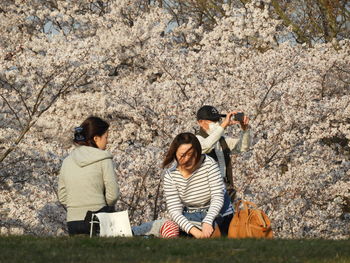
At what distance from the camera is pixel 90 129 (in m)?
7.70

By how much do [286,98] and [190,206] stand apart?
1019 cm

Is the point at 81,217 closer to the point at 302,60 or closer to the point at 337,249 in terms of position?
the point at 337,249

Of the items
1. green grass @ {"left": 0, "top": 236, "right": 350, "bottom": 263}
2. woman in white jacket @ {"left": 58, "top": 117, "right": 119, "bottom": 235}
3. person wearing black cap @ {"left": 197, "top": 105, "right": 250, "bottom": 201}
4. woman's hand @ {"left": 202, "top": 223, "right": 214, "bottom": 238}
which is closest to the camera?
green grass @ {"left": 0, "top": 236, "right": 350, "bottom": 263}

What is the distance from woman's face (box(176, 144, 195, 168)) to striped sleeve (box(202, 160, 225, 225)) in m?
0.20

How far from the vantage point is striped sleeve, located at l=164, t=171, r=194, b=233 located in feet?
25.3

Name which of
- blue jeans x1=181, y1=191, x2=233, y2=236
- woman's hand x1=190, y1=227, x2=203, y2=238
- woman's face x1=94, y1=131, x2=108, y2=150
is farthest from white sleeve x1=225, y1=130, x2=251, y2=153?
woman's face x1=94, y1=131, x2=108, y2=150

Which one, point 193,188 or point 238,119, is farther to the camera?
point 238,119

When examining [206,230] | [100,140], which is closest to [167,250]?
[206,230]

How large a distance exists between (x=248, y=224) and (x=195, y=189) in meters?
0.60

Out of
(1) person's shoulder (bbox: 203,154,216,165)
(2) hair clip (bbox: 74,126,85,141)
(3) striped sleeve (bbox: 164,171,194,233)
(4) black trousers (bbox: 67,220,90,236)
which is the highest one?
(2) hair clip (bbox: 74,126,85,141)

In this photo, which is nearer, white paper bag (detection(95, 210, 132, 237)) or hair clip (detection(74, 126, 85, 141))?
white paper bag (detection(95, 210, 132, 237))

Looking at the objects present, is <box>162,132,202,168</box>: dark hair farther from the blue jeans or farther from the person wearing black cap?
the person wearing black cap

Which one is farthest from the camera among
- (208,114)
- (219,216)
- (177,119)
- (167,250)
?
(177,119)

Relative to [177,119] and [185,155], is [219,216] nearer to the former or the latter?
[185,155]
